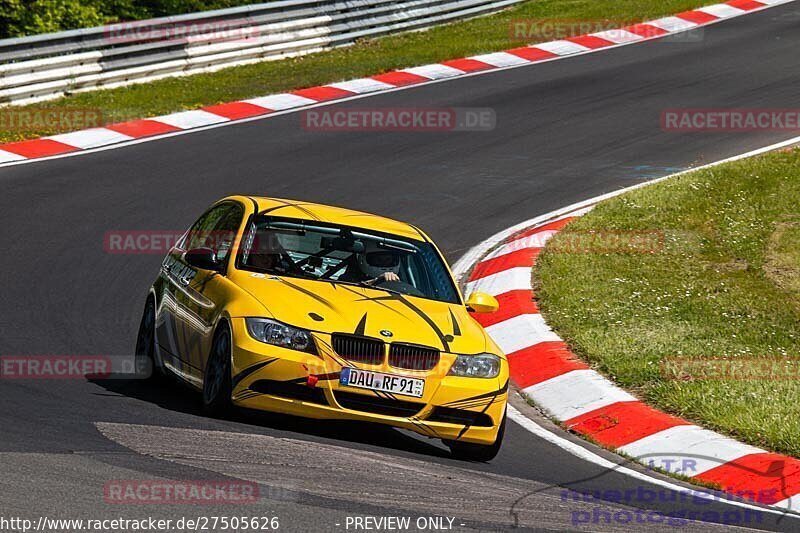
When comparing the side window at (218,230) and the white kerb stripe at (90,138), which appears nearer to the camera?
the side window at (218,230)

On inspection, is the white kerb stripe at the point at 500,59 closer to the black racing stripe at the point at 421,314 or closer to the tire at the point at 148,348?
the tire at the point at 148,348

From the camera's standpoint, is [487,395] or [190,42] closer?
[487,395]

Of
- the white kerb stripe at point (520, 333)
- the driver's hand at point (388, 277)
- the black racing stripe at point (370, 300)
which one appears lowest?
the white kerb stripe at point (520, 333)

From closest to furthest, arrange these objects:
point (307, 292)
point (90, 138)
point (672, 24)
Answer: point (307, 292) → point (90, 138) → point (672, 24)

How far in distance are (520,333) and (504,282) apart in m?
1.39

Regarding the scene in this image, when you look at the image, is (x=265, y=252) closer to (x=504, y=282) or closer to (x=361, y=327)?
(x=361, y=327)

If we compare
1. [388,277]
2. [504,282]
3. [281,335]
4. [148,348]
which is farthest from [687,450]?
[504,282]

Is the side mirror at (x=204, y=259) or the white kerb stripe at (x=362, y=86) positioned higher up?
the side mirror at (x=204, y=259)

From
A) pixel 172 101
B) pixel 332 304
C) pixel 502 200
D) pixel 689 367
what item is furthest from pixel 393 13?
pixel 332 304

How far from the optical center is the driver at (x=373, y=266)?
9.23m

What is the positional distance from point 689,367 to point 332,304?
3370 millimetres

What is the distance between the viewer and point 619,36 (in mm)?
24938

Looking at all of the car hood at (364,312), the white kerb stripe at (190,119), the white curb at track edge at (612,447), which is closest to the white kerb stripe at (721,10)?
the white kerb stripe at (190,119)

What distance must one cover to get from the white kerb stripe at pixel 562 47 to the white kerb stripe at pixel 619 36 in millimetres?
875
